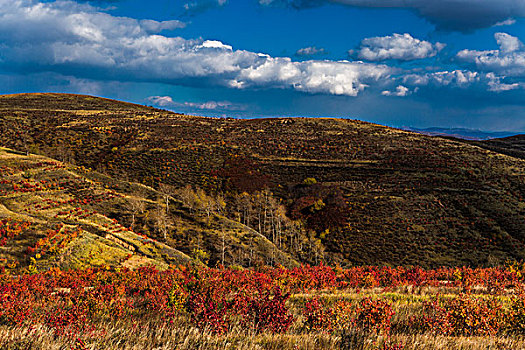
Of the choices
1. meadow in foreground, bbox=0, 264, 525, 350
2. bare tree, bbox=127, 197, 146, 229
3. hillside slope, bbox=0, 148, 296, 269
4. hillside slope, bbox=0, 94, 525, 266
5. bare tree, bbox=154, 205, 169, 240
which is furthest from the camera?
hillside slope, bbox=0, 94, 525, 266

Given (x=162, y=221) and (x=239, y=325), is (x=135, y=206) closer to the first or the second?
(x=162, y=221)

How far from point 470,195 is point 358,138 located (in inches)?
1447


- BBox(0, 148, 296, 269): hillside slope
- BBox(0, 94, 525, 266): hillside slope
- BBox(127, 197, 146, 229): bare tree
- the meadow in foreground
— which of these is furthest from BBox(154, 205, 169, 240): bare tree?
the meadow in foreground

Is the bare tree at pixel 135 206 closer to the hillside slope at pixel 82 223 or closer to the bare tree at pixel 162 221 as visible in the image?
the hillside slope at pixel 82 223

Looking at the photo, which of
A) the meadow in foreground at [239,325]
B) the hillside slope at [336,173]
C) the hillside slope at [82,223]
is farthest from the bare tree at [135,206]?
the meadow in foreground at [239,325]

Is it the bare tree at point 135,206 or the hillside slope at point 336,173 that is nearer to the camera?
the bare tree at point 135,206

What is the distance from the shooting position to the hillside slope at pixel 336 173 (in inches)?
2025

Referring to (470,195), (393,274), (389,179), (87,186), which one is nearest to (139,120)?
(87,186)

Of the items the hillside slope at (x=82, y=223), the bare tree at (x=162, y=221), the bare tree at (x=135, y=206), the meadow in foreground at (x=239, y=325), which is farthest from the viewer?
the bare tree at (x=135, y=206)

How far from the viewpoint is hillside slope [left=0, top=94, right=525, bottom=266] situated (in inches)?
2025

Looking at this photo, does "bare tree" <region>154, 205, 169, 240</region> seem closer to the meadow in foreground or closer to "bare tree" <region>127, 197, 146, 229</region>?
"bare tree" <region>127, 197, 146, 229</region>

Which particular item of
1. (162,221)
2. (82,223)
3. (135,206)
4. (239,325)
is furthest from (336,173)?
(239,325)

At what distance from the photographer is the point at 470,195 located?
6075 centimetres

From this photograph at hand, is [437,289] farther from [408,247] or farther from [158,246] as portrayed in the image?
[408,247]
